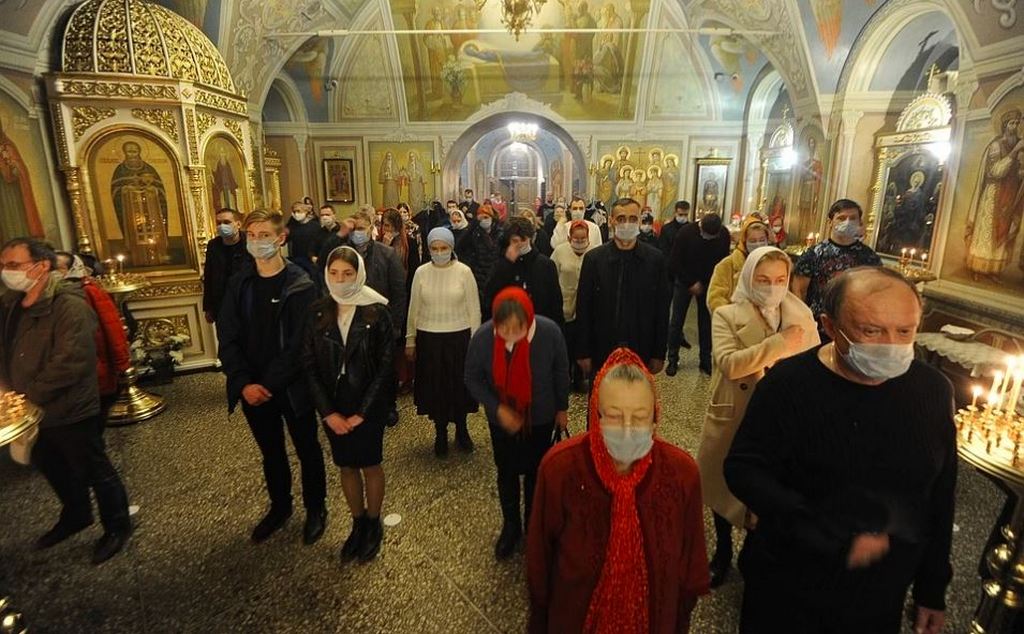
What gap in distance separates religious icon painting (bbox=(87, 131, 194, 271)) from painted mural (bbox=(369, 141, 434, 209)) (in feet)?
30.6

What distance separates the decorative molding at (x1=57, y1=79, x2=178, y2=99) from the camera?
5582 millimetres

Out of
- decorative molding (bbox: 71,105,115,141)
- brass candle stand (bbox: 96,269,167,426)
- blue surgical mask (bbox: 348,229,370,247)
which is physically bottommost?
brass candle stand (bbox: 96,269,167,426)

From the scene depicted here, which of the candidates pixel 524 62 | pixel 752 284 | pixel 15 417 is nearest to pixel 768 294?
pixel 752 284

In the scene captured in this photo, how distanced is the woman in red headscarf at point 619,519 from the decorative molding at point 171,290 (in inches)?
249

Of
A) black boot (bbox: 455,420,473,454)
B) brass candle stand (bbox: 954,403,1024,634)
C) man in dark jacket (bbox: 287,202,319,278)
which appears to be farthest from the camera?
man in dark jacket (bbox: 287,202,319,278)

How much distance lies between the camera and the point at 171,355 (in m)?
6.36

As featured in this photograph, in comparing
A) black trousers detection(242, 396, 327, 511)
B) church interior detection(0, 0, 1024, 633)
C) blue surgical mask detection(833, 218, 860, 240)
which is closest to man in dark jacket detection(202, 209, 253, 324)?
church interior detection(0, 0, 1024, 633)

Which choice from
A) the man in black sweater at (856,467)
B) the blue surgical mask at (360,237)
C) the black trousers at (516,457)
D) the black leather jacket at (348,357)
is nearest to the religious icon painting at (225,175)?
the blue surgical mask at (360,237)

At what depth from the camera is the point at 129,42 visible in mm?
5824

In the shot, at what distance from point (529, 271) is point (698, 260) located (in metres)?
2.74

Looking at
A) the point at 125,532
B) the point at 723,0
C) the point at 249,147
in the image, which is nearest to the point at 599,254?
the point at 125,532

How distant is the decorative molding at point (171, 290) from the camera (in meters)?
6.32

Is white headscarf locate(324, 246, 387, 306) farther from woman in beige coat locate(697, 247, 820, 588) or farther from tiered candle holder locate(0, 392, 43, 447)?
woman in beige coat locate(697, 247, 820, 588)

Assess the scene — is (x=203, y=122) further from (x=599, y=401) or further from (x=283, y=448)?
(x=599, y=401)
